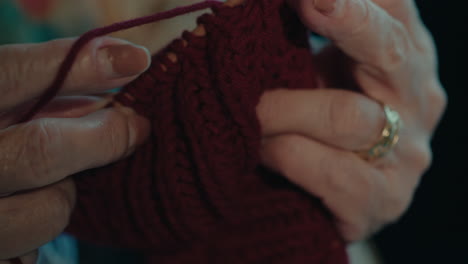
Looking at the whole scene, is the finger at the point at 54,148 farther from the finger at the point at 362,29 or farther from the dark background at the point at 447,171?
the dark background at the point at 447,171

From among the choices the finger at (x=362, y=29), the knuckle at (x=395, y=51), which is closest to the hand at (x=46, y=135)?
the finger at (x=362, y=29)

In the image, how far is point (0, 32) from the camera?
0.74 m

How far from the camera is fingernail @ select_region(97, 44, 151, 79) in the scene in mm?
481

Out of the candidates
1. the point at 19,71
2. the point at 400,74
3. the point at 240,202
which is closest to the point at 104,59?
the point at 19,71

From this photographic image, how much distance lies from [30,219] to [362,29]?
0.51m

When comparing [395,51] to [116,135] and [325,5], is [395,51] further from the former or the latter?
[116,135]

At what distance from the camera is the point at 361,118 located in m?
0.62

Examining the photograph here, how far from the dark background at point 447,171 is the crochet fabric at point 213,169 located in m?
0.50

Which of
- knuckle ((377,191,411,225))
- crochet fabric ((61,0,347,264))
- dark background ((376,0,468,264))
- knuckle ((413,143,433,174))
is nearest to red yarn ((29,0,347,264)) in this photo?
crochet fabric ((61,0,347,264))

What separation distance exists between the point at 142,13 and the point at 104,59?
0.88 feet

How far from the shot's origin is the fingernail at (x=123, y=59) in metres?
0.48

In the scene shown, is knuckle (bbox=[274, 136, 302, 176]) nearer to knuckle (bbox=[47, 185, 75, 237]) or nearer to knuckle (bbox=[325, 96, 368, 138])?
knuckle (bbox=[325, 96, 368, 138])

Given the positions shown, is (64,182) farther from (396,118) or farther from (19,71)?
(396,118)

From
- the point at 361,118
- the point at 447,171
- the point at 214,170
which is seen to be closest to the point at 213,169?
the point at 214,170
